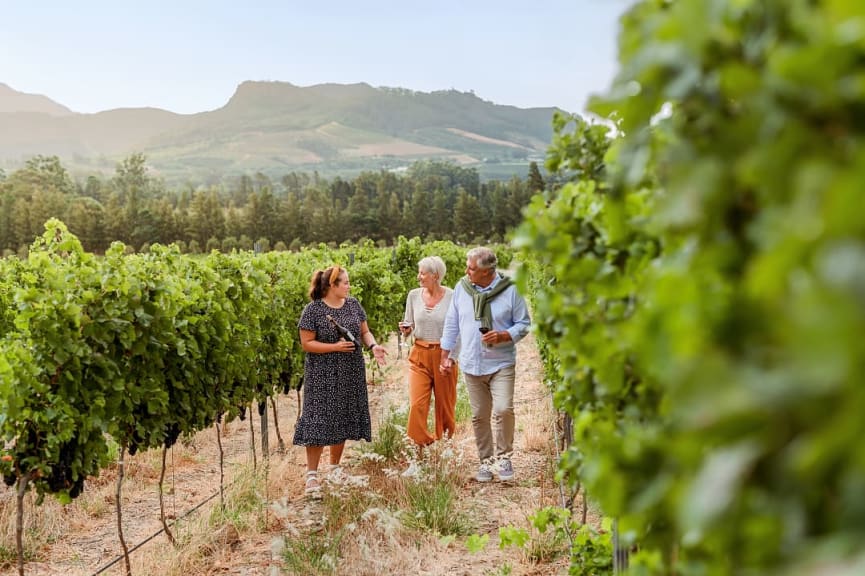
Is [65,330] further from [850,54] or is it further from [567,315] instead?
[850,54]

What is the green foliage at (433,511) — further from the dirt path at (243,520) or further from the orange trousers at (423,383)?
the orange trousers at (423,383)

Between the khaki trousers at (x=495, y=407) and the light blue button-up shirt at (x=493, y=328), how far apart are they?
9 centimetres

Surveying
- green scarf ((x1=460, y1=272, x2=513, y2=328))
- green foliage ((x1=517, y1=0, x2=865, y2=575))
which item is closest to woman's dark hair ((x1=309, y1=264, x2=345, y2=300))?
green scarf ((x1=460, y1=272, x2=513, y2=328))

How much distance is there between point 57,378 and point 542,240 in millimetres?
3581

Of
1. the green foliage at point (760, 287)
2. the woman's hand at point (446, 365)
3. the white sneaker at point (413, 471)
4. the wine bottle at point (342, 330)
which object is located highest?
the green foliage at point (760, 287)

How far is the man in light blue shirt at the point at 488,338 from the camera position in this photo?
6.09 meters

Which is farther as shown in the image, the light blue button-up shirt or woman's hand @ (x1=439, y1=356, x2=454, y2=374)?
A: woman's hand @ (x1=439, y1=356, x2=454, y2=374)

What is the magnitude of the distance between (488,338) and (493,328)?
0.49 feet

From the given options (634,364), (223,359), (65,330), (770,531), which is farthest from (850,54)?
(223,359)

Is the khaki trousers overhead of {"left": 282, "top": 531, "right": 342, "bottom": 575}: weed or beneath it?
overhead

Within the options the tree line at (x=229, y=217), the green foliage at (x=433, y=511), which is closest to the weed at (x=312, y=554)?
the green foliage at (x=433, y=511)

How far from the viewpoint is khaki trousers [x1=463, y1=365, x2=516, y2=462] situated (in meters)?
6.23

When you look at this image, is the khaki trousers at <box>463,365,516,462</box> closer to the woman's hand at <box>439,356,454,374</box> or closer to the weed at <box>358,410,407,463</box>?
the woman's hand at <box>439,356,454,374</box>

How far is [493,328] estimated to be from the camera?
20.2ft
